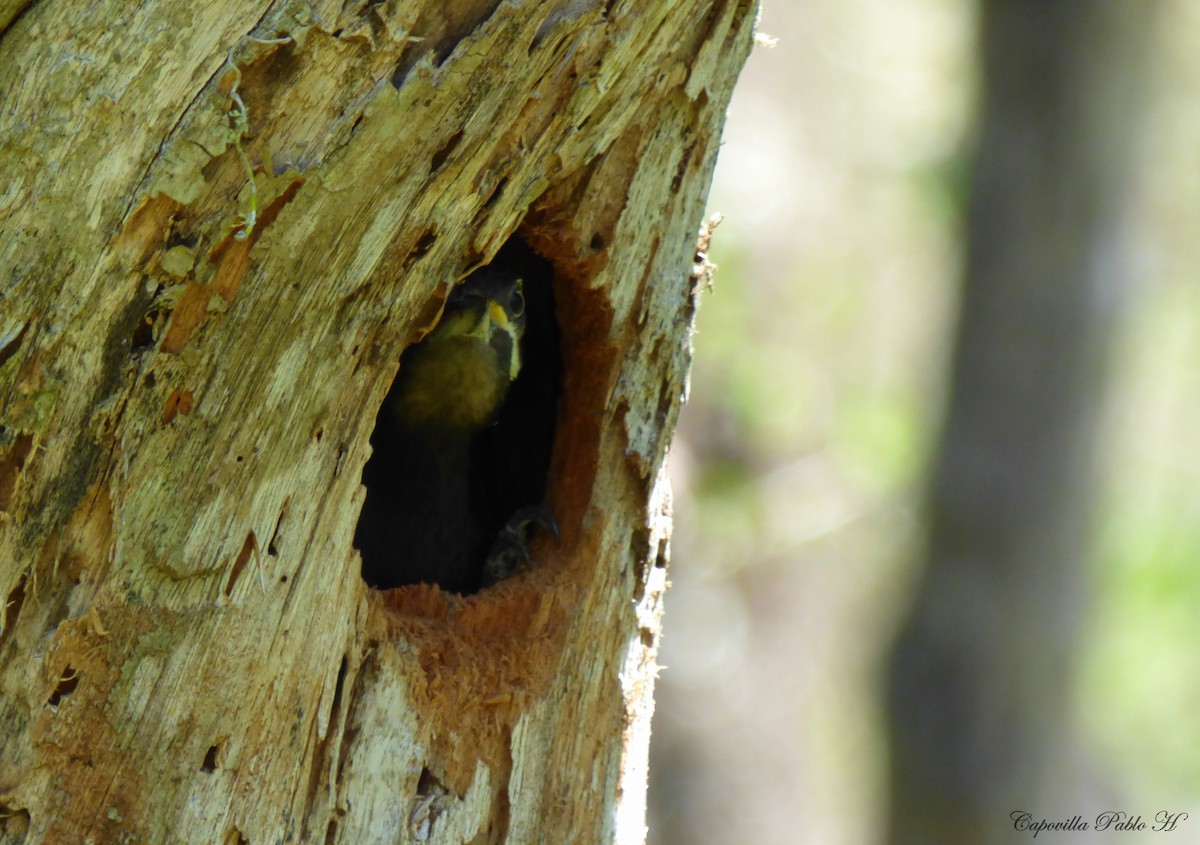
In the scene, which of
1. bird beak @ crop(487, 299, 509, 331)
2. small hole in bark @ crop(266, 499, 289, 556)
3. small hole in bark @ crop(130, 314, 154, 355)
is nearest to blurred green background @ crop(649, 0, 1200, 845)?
bird beak @ crop(487, 299, 509, 331)

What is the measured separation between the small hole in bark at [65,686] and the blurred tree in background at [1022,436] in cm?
670

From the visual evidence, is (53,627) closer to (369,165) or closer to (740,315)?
(369,165)

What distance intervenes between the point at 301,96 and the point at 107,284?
1.63 ft

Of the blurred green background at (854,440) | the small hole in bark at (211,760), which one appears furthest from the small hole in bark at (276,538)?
the blurred green background at (854,440)

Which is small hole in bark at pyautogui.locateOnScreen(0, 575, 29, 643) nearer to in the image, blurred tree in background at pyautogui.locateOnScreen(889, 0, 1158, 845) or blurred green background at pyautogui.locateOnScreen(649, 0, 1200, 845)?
blurred green background at pyautogui.locateOnScreen(649, 0, 1200, 845)

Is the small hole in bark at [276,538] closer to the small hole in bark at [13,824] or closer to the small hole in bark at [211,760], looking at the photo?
the small hole in bark at [211,760]

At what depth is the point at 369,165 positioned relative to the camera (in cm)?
251

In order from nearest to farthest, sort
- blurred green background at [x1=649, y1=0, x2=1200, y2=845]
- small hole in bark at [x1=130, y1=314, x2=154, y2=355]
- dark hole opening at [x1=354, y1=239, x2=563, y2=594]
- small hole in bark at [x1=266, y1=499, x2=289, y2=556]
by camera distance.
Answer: small hole in bark at [x1=130, y1=314, x2=154, y2=355] → small hole in bark at [x1=266, y1=499, x2=289, y2=556] → dark hole opening at [x1=354, y1=239, x2=563, y2=594] → blurred green background at [x1=649, y1=0, x2=1200, y2=845]

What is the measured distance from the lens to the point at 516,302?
4137mm

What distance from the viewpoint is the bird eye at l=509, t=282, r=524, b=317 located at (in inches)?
160

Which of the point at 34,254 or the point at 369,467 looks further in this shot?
the point at 369,467

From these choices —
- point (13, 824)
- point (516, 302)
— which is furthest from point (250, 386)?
point (516, 302)

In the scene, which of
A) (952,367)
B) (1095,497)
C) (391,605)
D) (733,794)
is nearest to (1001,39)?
(952,367)

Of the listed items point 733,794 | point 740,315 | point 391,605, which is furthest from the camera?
point 740,315
